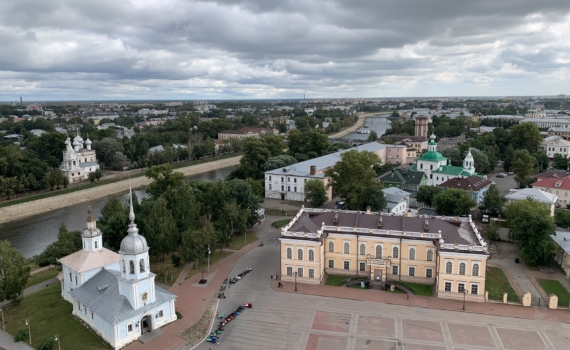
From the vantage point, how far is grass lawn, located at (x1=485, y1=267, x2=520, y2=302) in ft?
105

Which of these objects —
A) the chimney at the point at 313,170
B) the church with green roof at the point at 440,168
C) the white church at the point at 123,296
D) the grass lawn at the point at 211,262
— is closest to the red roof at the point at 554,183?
the church with green roof at the point at 440,168

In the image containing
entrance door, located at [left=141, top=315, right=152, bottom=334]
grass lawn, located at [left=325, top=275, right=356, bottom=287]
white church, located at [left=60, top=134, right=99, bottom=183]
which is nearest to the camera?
entrance door, located at [left=141, top=315, right=152, bottom=334]

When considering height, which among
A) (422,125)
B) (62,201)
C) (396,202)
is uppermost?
(422,125)

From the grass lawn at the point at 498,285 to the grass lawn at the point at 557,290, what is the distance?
2.57 meters

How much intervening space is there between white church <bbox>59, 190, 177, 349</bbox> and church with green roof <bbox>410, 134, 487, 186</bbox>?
52.1m

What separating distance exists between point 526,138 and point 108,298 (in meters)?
94.1

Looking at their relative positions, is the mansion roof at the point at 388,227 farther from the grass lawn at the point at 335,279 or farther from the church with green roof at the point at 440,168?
the church with green roof at the point at 440,168

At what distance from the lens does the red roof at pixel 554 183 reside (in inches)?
2281

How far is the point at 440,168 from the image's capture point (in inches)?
2751

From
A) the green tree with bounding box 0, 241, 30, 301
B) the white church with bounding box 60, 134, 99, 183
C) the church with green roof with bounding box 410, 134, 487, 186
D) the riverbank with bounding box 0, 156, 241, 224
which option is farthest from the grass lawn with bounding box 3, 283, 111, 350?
the church with green roof with bounding box 410, 134, 487, 186

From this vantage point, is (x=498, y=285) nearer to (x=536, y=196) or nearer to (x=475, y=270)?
(x=475, y=270)

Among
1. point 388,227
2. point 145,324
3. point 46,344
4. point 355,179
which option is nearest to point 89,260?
point 145,324

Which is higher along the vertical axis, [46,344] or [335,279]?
[46,344]

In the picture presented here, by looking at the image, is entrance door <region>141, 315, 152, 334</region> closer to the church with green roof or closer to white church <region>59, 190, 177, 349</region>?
white church <region>59, 190, 177, 349</region>
